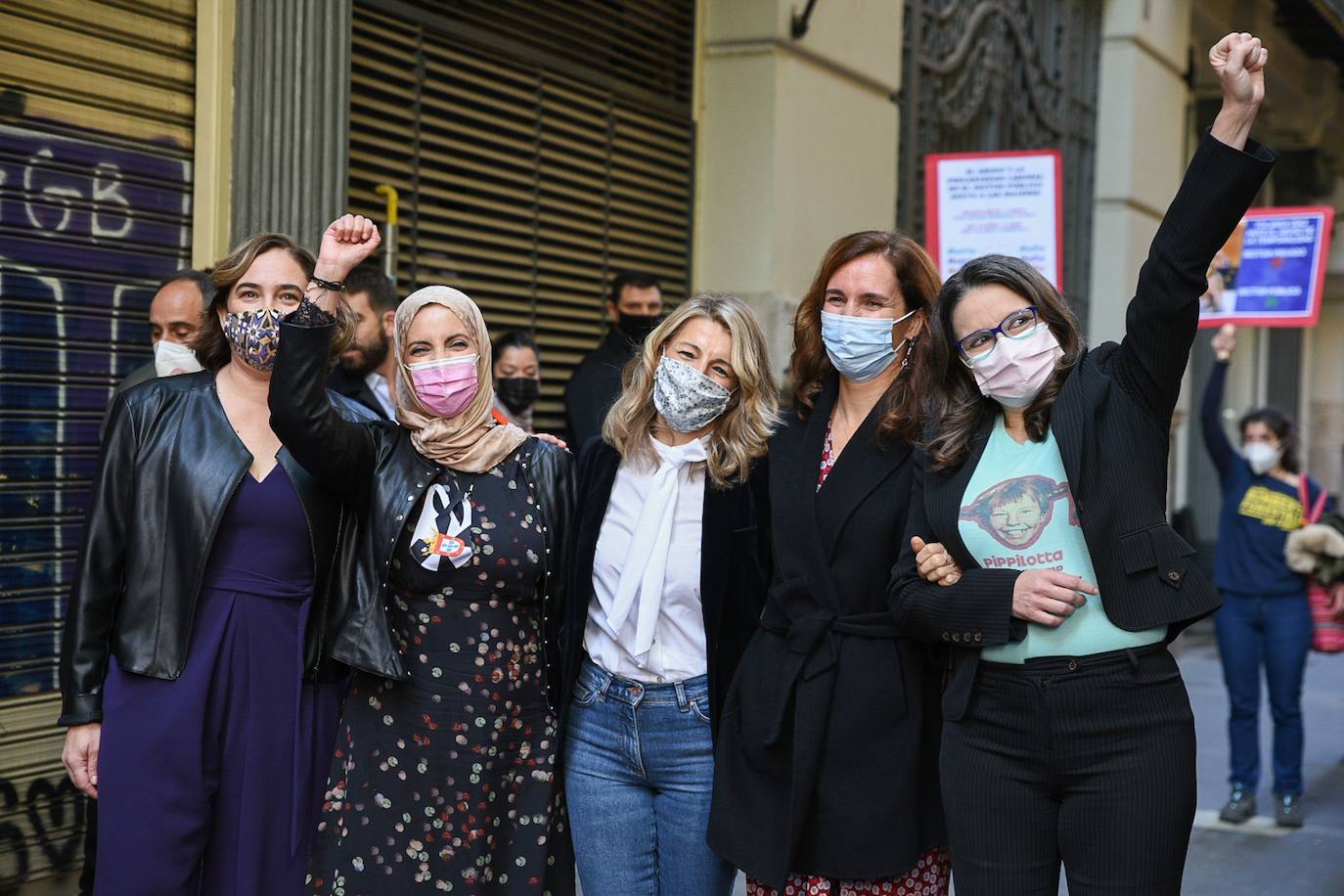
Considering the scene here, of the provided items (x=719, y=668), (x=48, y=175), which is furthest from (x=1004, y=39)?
(x=719, y=668)

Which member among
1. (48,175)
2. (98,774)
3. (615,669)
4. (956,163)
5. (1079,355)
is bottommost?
(98,774)

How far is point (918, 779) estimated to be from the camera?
3.40m

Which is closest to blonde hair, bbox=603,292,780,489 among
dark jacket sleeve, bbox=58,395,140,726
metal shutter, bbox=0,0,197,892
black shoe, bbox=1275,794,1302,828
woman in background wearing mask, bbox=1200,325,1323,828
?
dark jacket sleeve, bbox=58,395,140,726

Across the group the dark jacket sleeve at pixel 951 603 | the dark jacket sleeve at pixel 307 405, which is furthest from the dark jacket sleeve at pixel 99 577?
the dark jacket sleeve at pixel 951 603

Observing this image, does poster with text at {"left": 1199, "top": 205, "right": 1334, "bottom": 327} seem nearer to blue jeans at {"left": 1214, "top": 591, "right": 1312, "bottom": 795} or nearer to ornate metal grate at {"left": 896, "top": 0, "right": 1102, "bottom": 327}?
ornate metal grate at {"left": 896, "top": 0, "right": 1102, "bottom": 327}

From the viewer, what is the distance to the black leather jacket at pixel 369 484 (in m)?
3.39

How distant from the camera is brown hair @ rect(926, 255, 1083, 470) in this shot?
10.8ft

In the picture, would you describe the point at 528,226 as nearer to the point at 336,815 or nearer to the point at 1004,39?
the point at 336,815

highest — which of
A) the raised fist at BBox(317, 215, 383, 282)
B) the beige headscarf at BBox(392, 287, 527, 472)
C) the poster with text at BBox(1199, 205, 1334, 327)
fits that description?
the poster with text at BBox(1199, 205, 1334, 327)

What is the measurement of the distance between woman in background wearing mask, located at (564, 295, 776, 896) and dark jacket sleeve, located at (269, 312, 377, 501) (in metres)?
0.63

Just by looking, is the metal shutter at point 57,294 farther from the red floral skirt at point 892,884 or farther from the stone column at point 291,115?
the red floral skirt at point 892,884

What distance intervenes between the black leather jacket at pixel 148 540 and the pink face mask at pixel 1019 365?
1458 mm

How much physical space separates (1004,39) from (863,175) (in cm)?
315

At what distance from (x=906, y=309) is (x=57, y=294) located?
117 inches
